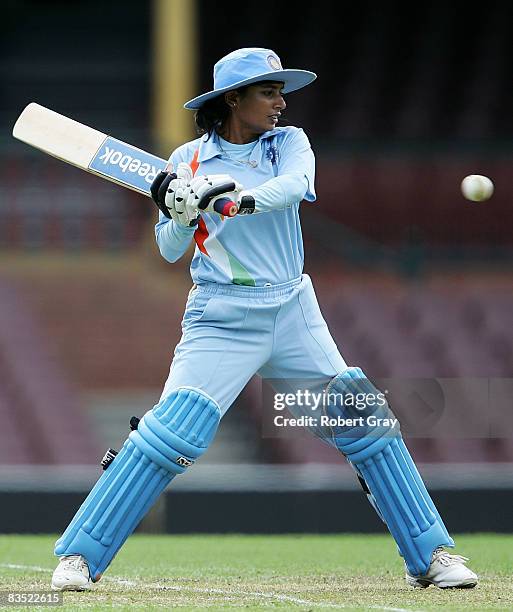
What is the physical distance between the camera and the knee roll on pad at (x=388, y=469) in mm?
4789

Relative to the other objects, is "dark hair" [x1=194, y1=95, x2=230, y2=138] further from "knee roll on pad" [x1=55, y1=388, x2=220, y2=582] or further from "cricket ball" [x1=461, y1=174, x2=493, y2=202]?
"cricket ball" [x1=461, y1=174, x2=493, y2=202]

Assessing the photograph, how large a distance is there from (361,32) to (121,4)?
2.35m

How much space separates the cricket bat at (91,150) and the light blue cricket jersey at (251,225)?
5.8 inches

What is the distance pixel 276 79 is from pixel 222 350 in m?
0.85

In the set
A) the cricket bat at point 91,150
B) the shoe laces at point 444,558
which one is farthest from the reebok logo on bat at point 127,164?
the shoe laces at point 444,558

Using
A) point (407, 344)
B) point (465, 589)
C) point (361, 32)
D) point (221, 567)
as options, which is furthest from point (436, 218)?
point (465, 589)

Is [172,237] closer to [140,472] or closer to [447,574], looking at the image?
[140,472]

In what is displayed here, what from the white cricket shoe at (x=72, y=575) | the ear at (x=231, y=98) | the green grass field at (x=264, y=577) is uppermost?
the ear at (x=231, y=98)

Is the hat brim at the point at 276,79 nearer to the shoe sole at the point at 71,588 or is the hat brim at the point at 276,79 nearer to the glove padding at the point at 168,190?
the glove padding at the point at 168,190

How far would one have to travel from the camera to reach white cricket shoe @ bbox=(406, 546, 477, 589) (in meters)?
4.74

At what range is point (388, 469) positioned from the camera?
480 cm

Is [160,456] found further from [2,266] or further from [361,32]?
[361,32]

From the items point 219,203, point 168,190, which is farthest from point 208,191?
point 168,190

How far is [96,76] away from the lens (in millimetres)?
14500
